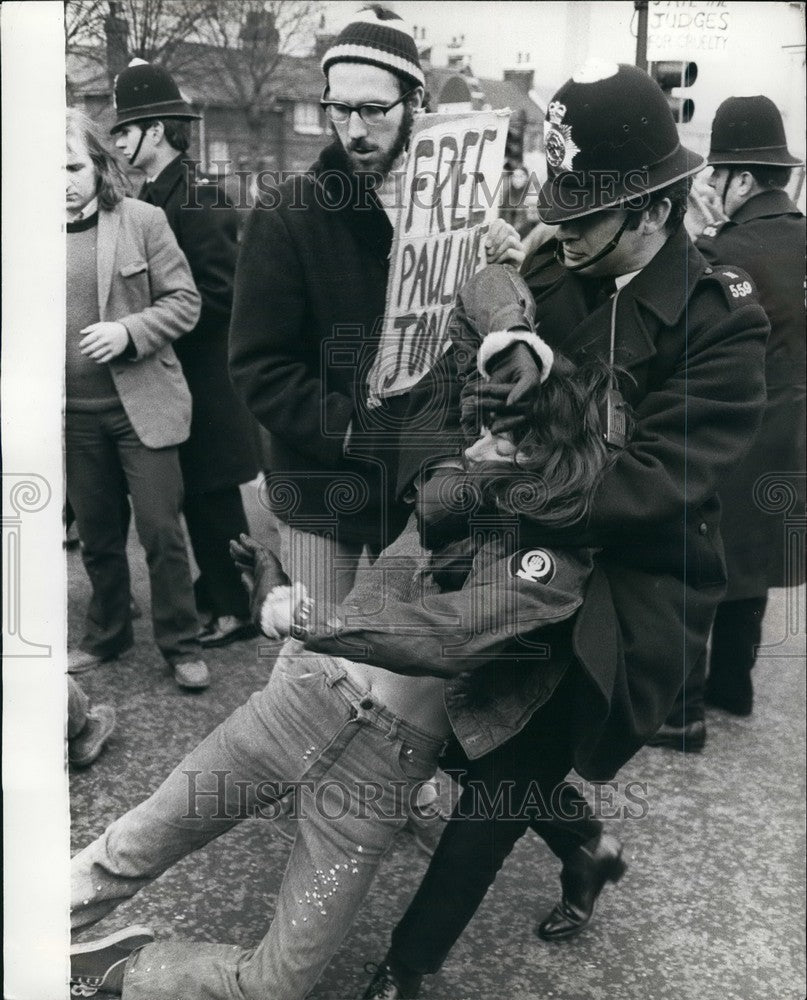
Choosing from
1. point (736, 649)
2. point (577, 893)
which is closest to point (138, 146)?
point (577, 893)

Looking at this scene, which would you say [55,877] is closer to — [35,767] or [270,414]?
[35,767]

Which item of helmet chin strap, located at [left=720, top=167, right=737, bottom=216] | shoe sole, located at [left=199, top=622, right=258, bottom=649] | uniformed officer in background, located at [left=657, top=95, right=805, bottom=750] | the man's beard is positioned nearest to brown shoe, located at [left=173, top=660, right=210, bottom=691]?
shoe sole, located at [left=199, top=622, right=258, bottom=649]

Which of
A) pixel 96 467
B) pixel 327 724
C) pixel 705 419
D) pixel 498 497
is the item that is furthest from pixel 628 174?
pixel 96 467

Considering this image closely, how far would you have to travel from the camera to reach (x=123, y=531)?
402cm

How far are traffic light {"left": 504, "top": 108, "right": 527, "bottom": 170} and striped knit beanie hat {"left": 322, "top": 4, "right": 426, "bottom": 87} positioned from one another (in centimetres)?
32

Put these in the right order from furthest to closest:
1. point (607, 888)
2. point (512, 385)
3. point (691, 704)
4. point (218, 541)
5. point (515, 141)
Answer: point (218, 541) < point (691, 704) < point (515, 141) < point (607, 888) < point (512, 385)

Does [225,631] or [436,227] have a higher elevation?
[436,227]

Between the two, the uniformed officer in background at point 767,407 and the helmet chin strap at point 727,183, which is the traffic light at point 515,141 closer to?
the uniformed officer in background at point 767,407

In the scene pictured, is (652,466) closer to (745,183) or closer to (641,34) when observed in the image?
(641,34)

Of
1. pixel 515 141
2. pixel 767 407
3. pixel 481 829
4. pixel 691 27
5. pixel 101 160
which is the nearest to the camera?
pixel 481 829

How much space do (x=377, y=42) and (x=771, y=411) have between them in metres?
1.94

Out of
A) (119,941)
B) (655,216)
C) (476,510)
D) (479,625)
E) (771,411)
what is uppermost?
(655,216)

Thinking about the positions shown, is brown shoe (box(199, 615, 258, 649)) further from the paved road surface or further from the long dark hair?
the long dark hair

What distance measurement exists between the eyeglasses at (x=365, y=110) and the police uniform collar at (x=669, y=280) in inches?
32.9
